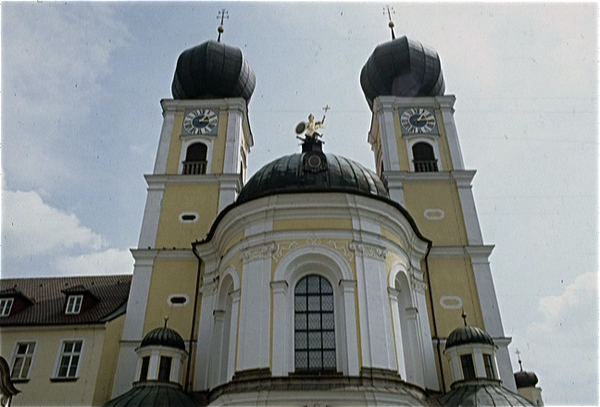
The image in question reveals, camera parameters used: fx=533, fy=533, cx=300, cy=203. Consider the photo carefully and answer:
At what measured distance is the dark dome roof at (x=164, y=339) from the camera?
52.5 ft

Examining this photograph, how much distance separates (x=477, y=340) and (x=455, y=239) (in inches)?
217

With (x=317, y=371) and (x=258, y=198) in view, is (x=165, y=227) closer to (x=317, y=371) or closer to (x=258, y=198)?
(x=258, y=198)

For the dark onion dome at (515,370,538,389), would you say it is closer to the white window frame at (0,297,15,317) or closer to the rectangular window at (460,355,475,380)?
the rectangular window at (460,355,475,380)

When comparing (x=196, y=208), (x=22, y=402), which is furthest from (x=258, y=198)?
(x=22, y=402)

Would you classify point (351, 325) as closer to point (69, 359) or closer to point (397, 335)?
point (397, 335)

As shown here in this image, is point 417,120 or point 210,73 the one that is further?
point 210,73

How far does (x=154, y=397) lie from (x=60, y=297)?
932 cm

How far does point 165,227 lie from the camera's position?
69.8 ft

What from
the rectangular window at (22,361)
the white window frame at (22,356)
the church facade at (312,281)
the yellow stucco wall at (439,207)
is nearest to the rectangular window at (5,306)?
the white window frame at (22,356)

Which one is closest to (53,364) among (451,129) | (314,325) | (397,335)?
(314,325)

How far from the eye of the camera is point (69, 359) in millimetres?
17938

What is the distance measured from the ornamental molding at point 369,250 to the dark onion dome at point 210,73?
13.4m

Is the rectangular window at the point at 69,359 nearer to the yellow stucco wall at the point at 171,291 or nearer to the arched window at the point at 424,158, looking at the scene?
the yellow stucco wall at the point at 171,291

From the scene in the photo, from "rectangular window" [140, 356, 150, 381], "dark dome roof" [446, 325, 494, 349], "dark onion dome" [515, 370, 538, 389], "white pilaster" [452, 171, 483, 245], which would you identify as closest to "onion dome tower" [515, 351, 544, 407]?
"dark onion dome" [515, 370, 538, 389]
